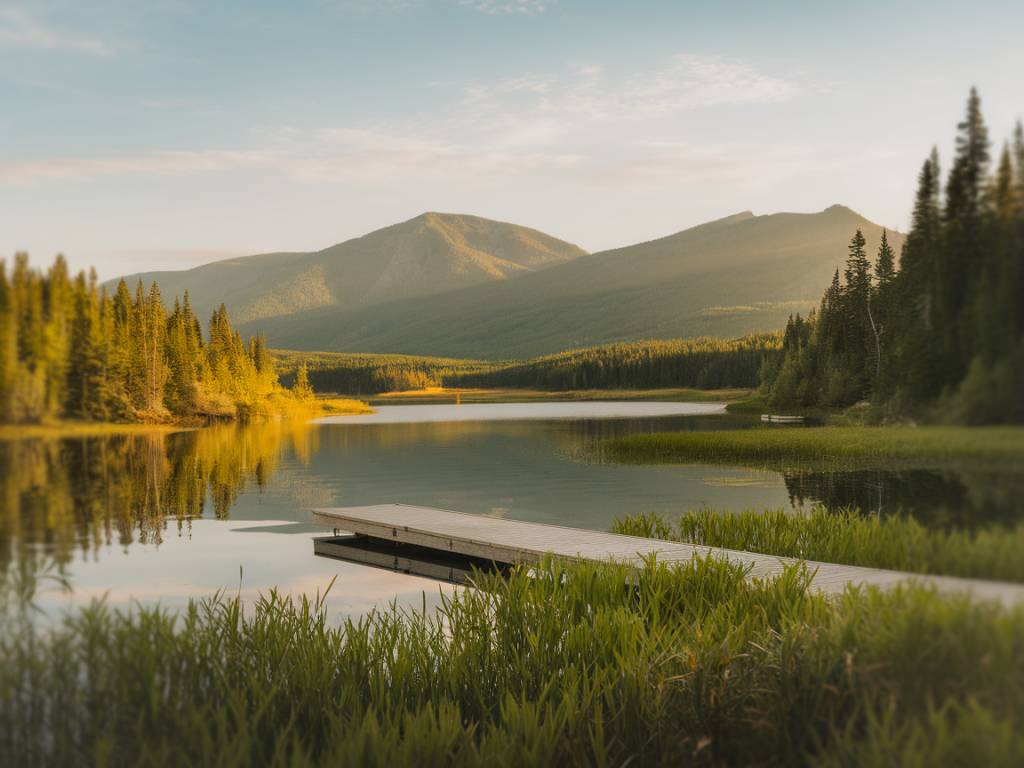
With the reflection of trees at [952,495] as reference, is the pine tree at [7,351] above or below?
above

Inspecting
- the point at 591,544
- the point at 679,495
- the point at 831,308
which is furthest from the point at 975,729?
the point at 679,495

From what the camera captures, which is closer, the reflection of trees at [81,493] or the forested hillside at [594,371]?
the reflection of trees at [81,493]

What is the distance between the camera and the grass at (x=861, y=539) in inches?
97.7

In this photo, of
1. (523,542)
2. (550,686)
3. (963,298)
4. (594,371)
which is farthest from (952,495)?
(594,371)

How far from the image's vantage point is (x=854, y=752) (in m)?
3.21

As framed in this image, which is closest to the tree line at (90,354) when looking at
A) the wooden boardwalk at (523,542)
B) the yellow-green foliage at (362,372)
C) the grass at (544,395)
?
the wooden boardwalk at (523,542)

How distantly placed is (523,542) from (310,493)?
1863 centimetres

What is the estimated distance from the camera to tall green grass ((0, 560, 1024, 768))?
2.78 m

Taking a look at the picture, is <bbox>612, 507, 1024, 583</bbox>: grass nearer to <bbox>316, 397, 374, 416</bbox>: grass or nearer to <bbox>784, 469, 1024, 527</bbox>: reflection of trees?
<bbox>784, 469, 1024, 527</bbox>: reflection of trees

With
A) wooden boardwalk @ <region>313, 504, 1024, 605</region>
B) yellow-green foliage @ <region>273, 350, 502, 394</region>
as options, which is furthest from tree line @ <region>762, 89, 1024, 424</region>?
yellow-green foliage @ <region>273, 350, 502, 394</region>

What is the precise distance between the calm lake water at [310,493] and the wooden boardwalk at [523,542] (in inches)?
40.7

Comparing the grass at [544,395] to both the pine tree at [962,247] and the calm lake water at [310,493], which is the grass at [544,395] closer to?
the calm lake water at [310,493]

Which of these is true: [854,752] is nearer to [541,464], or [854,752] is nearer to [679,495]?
[679,495]

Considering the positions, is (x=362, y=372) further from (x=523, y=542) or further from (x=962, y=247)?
(x=962, y=247)
